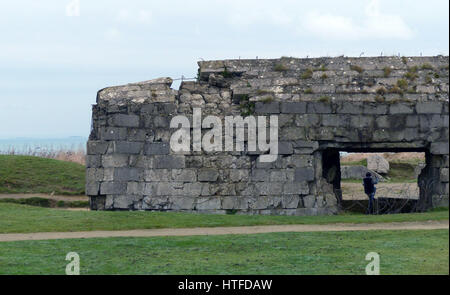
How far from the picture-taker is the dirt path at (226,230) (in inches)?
718

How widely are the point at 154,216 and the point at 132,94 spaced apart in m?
4.10

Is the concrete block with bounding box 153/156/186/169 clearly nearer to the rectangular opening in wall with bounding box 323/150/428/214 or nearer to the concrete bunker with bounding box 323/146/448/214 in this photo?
the concrete bunker with bounding box 323/146/448/214

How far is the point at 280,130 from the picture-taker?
22578 millimetres

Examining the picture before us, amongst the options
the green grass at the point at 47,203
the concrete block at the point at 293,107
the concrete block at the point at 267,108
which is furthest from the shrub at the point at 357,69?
the green grass at the point at 47,203

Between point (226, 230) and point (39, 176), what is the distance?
40.9 feet

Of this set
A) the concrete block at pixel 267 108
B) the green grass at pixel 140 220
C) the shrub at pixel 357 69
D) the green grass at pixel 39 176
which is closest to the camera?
the green grass at pixel 140 220

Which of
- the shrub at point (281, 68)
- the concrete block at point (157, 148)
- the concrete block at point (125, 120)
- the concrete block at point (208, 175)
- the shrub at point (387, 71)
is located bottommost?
the concrete block at point (208, 175)

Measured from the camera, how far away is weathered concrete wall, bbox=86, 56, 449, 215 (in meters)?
22.5

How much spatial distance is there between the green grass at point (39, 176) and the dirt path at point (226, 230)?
9805mm

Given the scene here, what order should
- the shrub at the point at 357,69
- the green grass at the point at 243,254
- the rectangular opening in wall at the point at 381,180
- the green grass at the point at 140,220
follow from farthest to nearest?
1. the rectangular opening in wall at the point at 381,180
2. the shrub at the point at 357,69
3. the green grass at the point at 140,220
4. the green grass at the point at 243,254

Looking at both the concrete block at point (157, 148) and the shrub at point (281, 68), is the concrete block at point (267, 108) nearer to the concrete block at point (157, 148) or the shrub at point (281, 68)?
the shrub at point (281, 68)

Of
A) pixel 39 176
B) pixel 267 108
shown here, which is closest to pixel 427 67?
pixel 267 108

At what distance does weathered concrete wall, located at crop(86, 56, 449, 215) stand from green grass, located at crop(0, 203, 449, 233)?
102cm

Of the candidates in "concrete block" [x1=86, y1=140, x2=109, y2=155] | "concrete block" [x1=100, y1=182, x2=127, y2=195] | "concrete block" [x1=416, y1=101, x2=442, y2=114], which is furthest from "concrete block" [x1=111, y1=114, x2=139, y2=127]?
"concrete block" [x1=416, y1=101, x2=442, y2=114]
